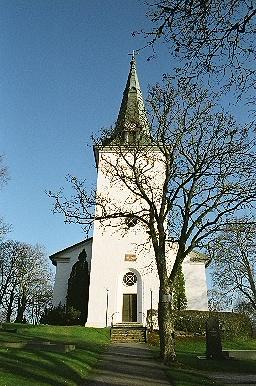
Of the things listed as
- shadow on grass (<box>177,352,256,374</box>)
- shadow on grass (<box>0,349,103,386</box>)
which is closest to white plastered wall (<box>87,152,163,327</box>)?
shadow on grass (<box>177,352,256,374</box>)

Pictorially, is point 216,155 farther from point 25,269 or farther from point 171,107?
point 25,269

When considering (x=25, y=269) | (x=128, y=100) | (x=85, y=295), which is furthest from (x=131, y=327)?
(x=25, y=269)

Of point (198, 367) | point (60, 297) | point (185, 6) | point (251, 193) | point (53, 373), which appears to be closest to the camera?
point (185, 6)

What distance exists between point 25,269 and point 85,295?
78.1 ft

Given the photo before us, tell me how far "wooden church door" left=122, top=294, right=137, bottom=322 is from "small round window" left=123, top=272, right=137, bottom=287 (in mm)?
911

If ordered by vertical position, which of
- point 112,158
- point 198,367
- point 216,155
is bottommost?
point 198,367

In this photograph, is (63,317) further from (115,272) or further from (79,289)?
(115,272)

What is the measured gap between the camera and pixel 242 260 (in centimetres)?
3497

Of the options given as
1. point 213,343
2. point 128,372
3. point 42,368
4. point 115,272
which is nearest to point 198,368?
point 128,372

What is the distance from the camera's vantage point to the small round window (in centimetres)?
2951

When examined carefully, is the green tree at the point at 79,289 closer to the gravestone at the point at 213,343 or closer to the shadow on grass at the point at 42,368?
the gravestone at the point at 213,343

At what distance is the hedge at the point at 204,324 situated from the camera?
81.5 feet

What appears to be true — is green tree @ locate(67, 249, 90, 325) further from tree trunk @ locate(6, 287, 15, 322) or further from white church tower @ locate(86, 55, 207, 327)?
tree trunk @ locate(6, 287, 15, 322)

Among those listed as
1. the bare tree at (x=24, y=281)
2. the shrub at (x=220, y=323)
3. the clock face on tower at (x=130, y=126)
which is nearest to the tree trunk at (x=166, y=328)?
the clock face on tower at (x=130, y=126)
